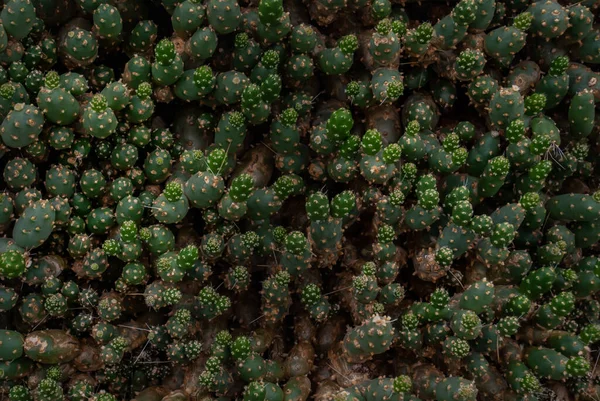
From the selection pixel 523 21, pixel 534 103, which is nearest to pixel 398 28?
pixel 523 21

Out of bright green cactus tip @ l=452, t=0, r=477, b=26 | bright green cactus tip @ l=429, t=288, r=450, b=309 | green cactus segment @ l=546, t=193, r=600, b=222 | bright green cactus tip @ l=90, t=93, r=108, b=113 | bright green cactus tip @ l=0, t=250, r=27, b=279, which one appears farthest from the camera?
green cactus segment @ l=546, t=193, r=600, b=222

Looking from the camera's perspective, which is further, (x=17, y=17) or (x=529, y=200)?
(x=529, y=200)

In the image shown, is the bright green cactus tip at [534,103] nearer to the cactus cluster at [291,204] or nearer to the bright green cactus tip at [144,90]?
the cactus cluster at [291,204]

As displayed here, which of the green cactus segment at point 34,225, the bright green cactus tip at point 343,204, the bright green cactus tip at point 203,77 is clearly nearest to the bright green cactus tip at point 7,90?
the green cactus segment at point 34,225

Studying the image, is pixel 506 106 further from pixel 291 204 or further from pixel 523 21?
pixel 291 204

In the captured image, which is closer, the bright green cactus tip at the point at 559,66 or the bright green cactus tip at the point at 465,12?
the bright green cactus tip at the point at 465,12

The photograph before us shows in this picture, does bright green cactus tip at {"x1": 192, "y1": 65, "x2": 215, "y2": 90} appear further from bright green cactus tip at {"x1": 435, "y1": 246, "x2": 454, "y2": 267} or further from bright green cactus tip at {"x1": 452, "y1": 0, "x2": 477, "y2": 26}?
bright green cactus tip at {"x1": 435, "y1": 246, "x2": 454, "y2": 267}

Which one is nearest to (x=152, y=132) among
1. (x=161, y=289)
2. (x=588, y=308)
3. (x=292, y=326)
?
(x=161, y=289)

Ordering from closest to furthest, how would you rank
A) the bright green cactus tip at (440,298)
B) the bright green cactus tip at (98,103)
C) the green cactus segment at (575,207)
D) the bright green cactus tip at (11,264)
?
the bright green cactus tip at (11,264) → the bright green cactus tip at (98,103) → the bright green cactus tip at (440,298) → the green cactus segment at (575,207)

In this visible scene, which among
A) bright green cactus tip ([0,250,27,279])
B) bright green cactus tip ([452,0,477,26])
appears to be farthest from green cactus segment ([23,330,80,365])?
bright green cactus tip ([452,0,477,26])
